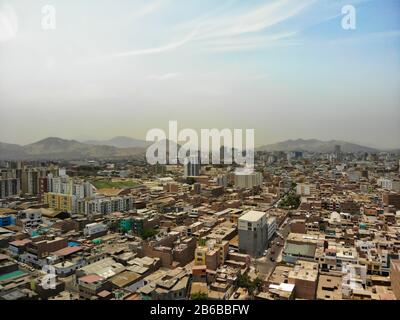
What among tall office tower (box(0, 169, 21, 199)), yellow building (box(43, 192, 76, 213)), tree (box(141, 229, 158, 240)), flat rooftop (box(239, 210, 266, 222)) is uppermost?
tall office tower (box(0, 169, 21, 199))

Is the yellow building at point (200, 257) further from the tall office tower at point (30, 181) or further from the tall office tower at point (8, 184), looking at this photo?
the tall office tower at point (30, 181)

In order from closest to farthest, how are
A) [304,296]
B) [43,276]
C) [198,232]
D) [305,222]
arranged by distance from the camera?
[304,296] → [43,276] → [198,232] → [305,222]

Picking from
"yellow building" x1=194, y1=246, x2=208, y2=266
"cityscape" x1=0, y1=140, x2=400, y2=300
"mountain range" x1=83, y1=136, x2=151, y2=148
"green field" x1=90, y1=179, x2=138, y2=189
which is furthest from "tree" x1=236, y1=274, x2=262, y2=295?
"green field" x1=90, y1=179, x2=138, y2=189

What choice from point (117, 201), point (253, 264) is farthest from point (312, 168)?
point (253, 264)

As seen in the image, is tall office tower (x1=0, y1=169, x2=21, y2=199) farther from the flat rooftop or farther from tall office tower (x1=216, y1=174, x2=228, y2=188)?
the flat rooftop

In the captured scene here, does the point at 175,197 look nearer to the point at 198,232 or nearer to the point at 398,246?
the point at 198,232
